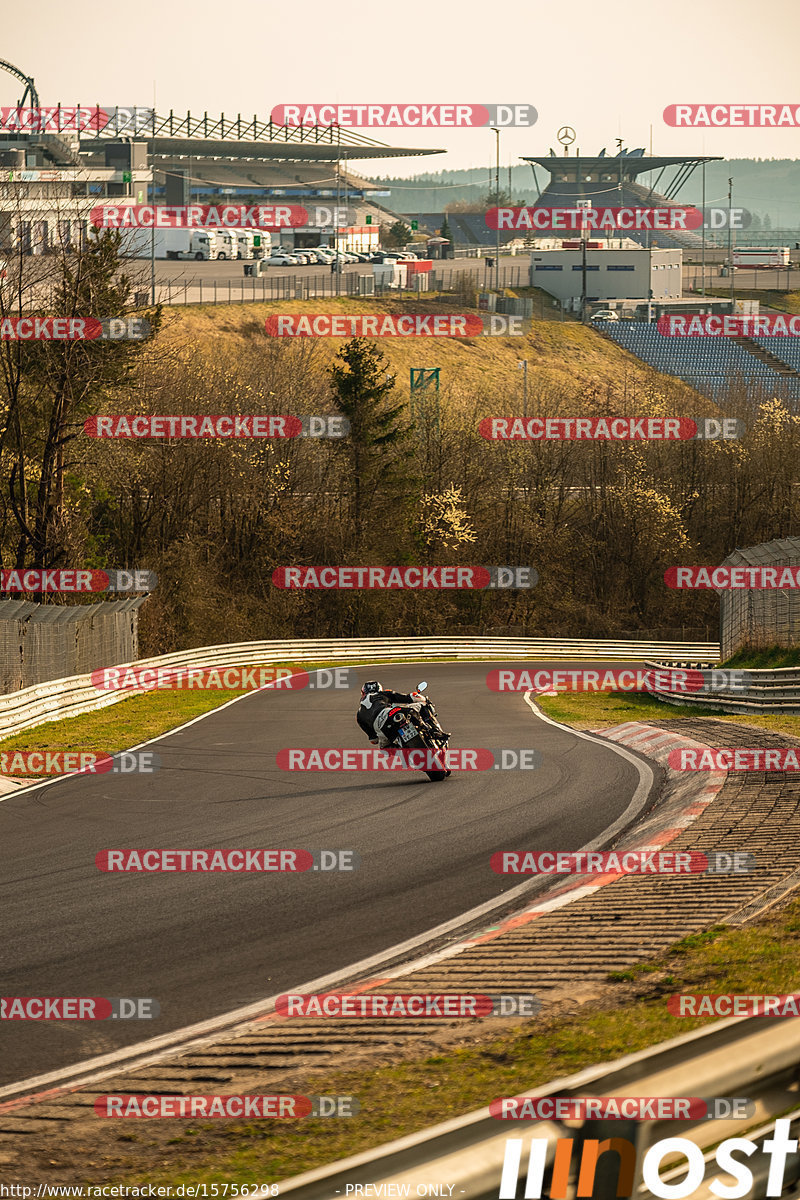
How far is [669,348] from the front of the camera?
100500 millimetres

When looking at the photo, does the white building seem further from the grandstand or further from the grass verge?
the grass verge

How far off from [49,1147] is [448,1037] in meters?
2.23

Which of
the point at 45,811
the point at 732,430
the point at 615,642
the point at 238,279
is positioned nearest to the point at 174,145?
the point at 238,279

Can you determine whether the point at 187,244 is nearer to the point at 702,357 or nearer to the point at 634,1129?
the point at 702,357

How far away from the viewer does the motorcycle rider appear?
671 inches

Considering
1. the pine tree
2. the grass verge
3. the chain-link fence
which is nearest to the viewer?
the grass verge

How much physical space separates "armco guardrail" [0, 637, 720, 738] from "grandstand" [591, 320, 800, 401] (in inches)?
1617

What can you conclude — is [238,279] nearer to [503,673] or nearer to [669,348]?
[669,348]

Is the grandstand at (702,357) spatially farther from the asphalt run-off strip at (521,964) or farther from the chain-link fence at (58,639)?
the asphalt run-off strip at (521,964)

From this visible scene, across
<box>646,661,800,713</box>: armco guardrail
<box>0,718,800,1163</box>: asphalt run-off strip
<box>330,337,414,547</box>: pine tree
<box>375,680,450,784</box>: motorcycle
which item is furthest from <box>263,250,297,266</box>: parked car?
<box>0,718,800,1163</box>: asphalt run-off strip

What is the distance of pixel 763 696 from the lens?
26453 millimetres

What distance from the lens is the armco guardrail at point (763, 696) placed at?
25.3 m

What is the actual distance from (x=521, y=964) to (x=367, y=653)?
36.1 meters

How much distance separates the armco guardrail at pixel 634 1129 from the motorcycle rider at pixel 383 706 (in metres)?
13.3
